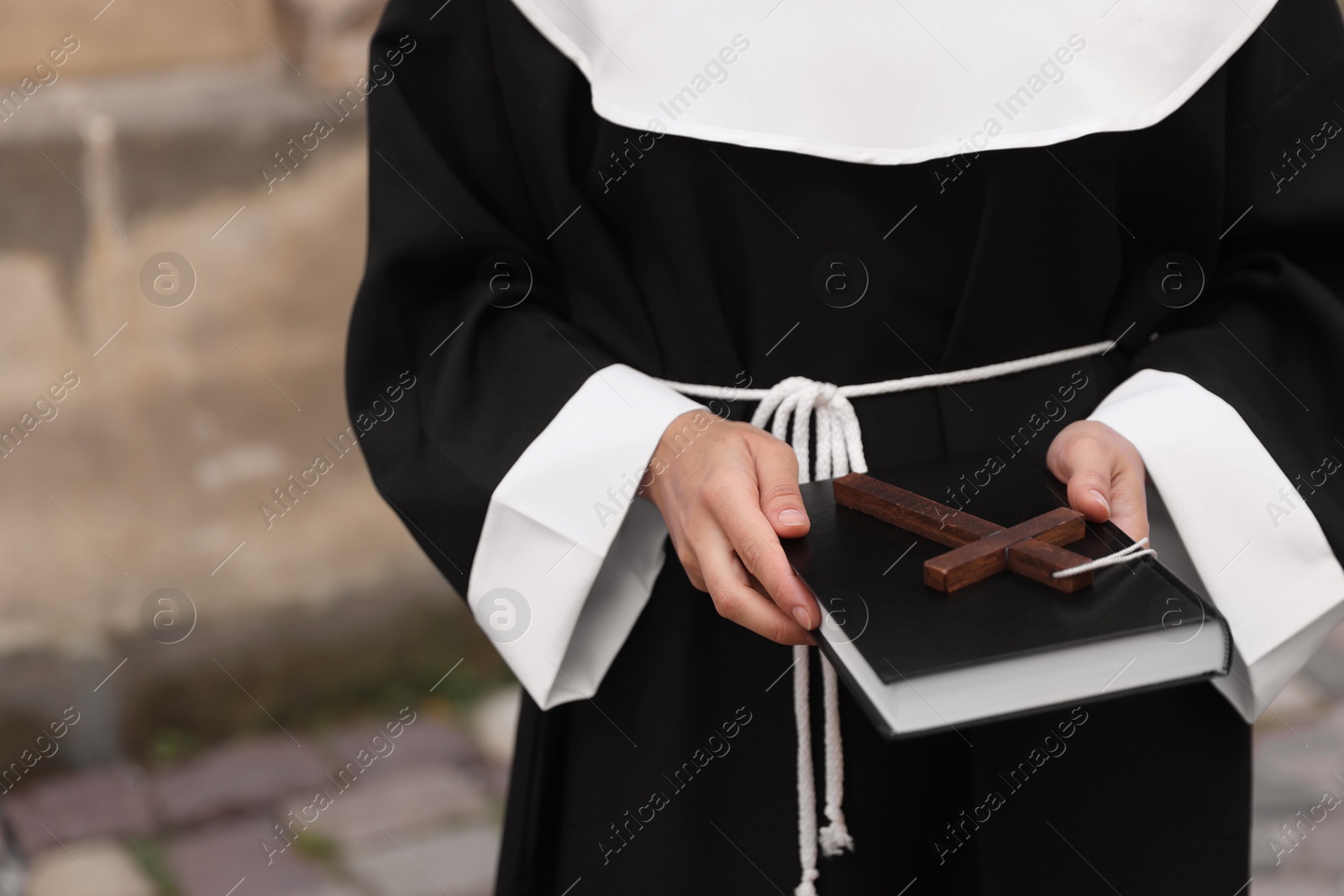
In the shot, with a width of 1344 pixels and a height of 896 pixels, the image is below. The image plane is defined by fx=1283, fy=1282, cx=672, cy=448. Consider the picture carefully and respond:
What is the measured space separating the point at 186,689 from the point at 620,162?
2.53m

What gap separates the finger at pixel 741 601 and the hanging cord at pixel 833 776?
19cm

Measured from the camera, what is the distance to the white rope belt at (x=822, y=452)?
1221 millimetres

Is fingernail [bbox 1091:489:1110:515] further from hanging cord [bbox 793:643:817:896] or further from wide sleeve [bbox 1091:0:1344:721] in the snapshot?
hanging cord [bbox 793:643:817:896]

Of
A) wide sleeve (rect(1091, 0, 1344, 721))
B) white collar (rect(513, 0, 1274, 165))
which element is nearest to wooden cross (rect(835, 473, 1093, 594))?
wide sleeve (rect(1091, 0, 1344, 721))

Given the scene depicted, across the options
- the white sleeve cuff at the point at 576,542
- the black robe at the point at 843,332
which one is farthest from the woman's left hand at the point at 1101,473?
the white sleeve cuff at the point at 576,542

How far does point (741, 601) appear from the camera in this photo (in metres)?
1.02

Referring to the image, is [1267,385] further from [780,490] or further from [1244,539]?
[780,490]

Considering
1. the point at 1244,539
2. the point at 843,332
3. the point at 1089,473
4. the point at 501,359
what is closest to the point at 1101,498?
the point at 1089,473

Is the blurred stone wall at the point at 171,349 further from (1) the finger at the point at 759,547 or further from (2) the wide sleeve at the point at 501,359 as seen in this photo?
(1) the finger at the point at 759,547

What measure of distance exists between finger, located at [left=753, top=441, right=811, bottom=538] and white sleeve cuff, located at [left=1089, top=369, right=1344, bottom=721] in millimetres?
320

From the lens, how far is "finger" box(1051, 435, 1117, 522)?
1.03 m

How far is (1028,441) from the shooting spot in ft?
4.20

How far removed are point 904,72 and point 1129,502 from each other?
44cm

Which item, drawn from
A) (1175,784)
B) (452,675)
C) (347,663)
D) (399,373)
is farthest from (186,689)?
(1175,784)
